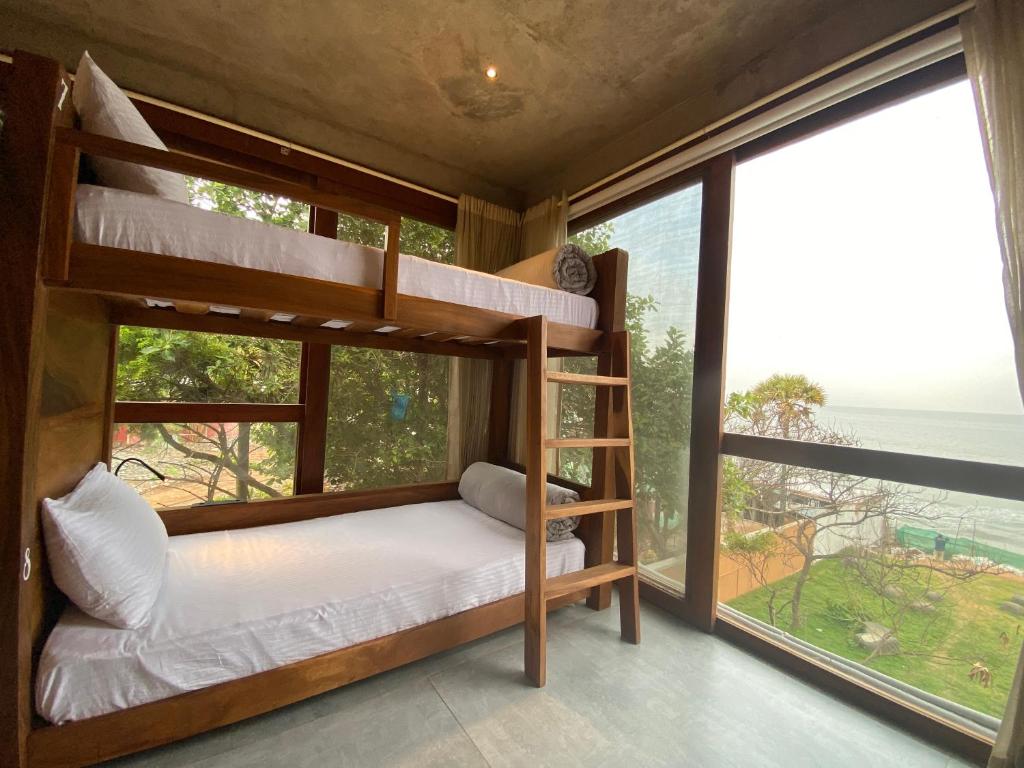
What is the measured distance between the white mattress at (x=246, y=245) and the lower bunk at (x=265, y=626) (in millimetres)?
1093

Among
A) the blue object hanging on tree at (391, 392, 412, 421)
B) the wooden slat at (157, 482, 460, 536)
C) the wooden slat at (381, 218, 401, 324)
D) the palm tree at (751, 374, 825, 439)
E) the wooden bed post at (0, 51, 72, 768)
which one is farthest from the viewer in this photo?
the blue object hanging on tree at (391, 392, 412, 421)

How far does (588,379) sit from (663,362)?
2.53ft

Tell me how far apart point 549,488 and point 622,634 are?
74cm

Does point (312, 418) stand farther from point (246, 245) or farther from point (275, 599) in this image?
point (246, 245)

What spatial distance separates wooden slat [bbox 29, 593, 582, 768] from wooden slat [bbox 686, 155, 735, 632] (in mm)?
1127

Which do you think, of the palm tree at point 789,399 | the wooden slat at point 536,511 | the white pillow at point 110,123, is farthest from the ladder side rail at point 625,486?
the white pillow at point 110,123

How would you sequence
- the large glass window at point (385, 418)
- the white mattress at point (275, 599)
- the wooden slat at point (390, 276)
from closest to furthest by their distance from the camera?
the white mattress at point (275, 599)
the wooden slat at point (390, 276)
the large glass window at point (385, 418)

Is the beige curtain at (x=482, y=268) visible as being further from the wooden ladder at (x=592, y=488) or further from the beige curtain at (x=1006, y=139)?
the beige curtain at (x=1006, y=139)

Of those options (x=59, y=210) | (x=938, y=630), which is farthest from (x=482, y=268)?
(x=938, y=630)

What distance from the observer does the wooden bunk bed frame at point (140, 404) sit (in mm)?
987

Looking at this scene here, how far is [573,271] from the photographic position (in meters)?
2.11

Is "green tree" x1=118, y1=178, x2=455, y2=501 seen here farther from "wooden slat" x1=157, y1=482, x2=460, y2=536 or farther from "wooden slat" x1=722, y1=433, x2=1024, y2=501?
"wooden slat" x1=722, y1=433, x2=1024, y2=501

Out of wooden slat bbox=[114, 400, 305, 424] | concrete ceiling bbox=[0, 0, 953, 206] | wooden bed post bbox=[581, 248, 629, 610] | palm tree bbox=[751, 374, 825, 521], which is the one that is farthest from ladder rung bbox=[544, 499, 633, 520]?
concrete ceiling bbox=[0, 0, 953, 206]

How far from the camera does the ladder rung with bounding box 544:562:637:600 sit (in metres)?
1.66
